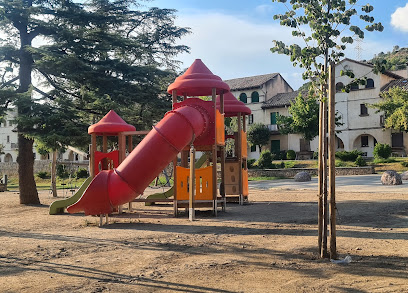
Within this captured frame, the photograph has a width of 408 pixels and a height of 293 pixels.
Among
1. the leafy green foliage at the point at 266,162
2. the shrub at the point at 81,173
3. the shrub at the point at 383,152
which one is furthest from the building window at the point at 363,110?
the shrub at the point at 81,173

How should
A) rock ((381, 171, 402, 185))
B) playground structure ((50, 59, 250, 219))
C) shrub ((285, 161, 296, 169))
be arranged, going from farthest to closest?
1. shrub ((285, 161, 296, 169))
2. rock ((381, 171, 402, 185))
3. playground structure ((50, 59, 250, 219))

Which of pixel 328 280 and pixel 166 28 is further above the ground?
pixel 166 28

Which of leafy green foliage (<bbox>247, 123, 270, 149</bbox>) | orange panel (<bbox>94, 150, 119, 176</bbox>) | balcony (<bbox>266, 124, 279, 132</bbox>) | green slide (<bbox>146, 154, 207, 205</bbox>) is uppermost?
balcony (<bbox>266, 124, 279, 132</bbox>)

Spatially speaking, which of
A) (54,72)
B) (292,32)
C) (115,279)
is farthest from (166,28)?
(115,279)

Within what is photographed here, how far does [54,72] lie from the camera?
1752 cm

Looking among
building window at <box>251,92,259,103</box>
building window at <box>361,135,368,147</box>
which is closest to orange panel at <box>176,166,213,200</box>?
building window at <box>361,135,368,147</box>

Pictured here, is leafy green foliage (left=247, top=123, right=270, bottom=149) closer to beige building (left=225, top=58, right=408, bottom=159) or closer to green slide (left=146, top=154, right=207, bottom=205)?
beige building (left=225, top=58, right=408, bottom=159)

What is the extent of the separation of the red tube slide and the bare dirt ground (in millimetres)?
654

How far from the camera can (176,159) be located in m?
12.6

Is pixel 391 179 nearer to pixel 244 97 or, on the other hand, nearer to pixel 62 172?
pixel 244 97

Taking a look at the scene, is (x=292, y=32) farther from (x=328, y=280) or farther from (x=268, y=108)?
(x=268, y=108)

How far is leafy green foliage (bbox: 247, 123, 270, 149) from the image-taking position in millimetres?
48688

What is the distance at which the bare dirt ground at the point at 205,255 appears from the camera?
16.4 ft

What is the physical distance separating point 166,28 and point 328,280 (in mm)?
25523
